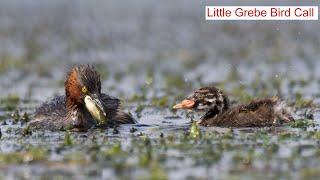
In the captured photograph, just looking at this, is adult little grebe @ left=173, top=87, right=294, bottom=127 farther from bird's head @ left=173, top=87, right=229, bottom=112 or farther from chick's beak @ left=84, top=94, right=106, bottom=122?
chick's beak @ left=84, top=94, right=106, bottom=122

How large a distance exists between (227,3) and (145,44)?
5.23 metres

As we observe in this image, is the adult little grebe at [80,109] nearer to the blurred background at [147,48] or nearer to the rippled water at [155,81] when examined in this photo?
the rippled water at [155,81]

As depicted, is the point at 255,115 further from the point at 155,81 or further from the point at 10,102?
the point at 155,81

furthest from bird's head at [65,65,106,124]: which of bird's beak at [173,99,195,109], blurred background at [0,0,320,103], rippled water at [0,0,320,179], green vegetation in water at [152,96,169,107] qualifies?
green vegetation in water at [152,96,169,107]

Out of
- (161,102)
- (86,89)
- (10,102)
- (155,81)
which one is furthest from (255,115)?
(155,81)

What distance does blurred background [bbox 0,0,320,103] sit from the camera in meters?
21.0

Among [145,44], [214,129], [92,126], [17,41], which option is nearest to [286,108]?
[214,129]

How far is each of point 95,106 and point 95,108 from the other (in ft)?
0.17

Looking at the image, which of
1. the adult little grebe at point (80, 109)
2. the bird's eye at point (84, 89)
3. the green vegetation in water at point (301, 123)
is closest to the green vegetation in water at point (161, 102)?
the adult little grebe at point (80, 109)

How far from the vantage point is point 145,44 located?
92.1 ft

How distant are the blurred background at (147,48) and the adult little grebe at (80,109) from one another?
1.01 meters

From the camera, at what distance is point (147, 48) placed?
2728 centimetres

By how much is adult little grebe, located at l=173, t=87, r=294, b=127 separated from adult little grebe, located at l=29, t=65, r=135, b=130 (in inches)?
52.0

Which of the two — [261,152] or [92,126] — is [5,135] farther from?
[261,152]
